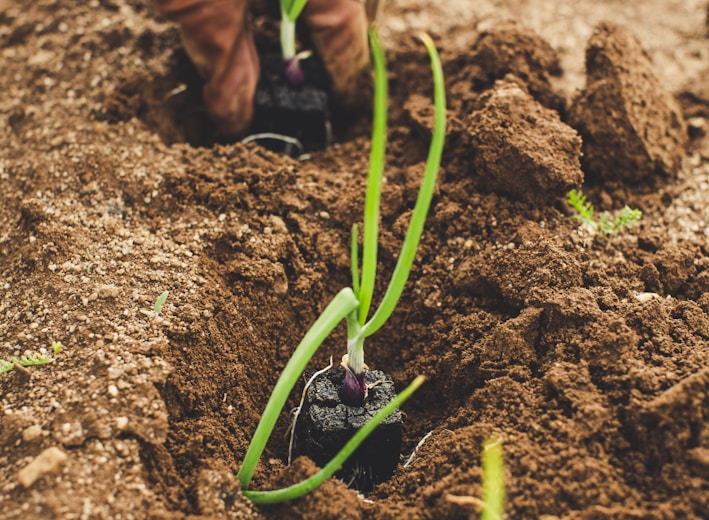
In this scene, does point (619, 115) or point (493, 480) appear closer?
point (493, 480)

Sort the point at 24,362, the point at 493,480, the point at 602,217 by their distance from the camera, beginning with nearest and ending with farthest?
the point at 493,480
the point at 24,362
the point at 602,217

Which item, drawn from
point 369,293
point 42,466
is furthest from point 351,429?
point 42,466

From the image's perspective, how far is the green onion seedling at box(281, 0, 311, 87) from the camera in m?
1.76

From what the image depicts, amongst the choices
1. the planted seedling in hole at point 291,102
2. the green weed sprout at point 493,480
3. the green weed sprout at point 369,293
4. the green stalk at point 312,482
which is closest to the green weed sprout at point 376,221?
the green weed sprout at point 369,293

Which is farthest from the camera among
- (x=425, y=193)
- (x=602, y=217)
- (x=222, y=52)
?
(x=222, y=52)

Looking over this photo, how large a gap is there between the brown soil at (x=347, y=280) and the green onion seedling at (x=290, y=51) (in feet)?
0.75

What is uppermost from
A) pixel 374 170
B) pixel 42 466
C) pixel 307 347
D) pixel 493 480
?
pixel 374 170

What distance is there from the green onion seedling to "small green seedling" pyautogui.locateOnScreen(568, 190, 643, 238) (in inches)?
30.1

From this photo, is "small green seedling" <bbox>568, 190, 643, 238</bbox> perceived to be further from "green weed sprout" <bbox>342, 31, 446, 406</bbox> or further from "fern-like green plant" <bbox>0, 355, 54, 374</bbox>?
"fern-like green plant" <bbox>0, 355, 54, 374</bbox>

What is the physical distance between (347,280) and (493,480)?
59cm

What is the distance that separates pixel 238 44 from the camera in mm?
1808

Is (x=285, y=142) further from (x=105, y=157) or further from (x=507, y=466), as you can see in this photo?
(x=507, y=466)

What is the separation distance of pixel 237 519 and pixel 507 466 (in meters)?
0.46

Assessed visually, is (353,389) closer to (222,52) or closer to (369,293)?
(369,293)
